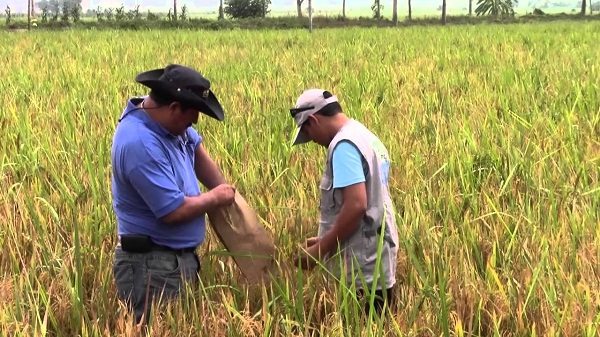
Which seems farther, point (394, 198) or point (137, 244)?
point (394, 198)

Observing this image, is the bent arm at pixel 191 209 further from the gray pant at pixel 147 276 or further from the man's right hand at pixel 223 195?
the gray pant at pixel 147 276

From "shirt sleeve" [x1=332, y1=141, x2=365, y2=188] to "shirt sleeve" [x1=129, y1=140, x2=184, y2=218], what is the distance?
1.53ft

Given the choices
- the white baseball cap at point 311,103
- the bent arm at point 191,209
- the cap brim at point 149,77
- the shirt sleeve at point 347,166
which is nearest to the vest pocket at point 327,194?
the shirt sleeve at point 347,166

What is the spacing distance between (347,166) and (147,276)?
68 cm

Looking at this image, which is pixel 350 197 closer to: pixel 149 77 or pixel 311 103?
pixel 311 103

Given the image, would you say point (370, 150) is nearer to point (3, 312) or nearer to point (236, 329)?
point (236, 329)

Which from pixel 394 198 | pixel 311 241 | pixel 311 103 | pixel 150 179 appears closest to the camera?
pixel 150 179

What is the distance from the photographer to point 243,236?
1925mm

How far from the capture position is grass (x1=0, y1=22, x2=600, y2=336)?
1.56 meters

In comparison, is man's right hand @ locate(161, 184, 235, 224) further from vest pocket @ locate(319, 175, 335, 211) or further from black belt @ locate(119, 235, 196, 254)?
vest pocket @ locate(319, 175, 335, 211)

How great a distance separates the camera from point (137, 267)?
1806 millimetres

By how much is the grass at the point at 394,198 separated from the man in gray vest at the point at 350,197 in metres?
0.08

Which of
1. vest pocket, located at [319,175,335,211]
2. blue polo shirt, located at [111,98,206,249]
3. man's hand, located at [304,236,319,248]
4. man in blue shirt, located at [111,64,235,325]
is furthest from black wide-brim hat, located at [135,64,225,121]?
man's hand, located at [304,236,319,248]

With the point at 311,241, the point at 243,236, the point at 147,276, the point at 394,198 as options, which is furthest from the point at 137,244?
the point at 394,198
